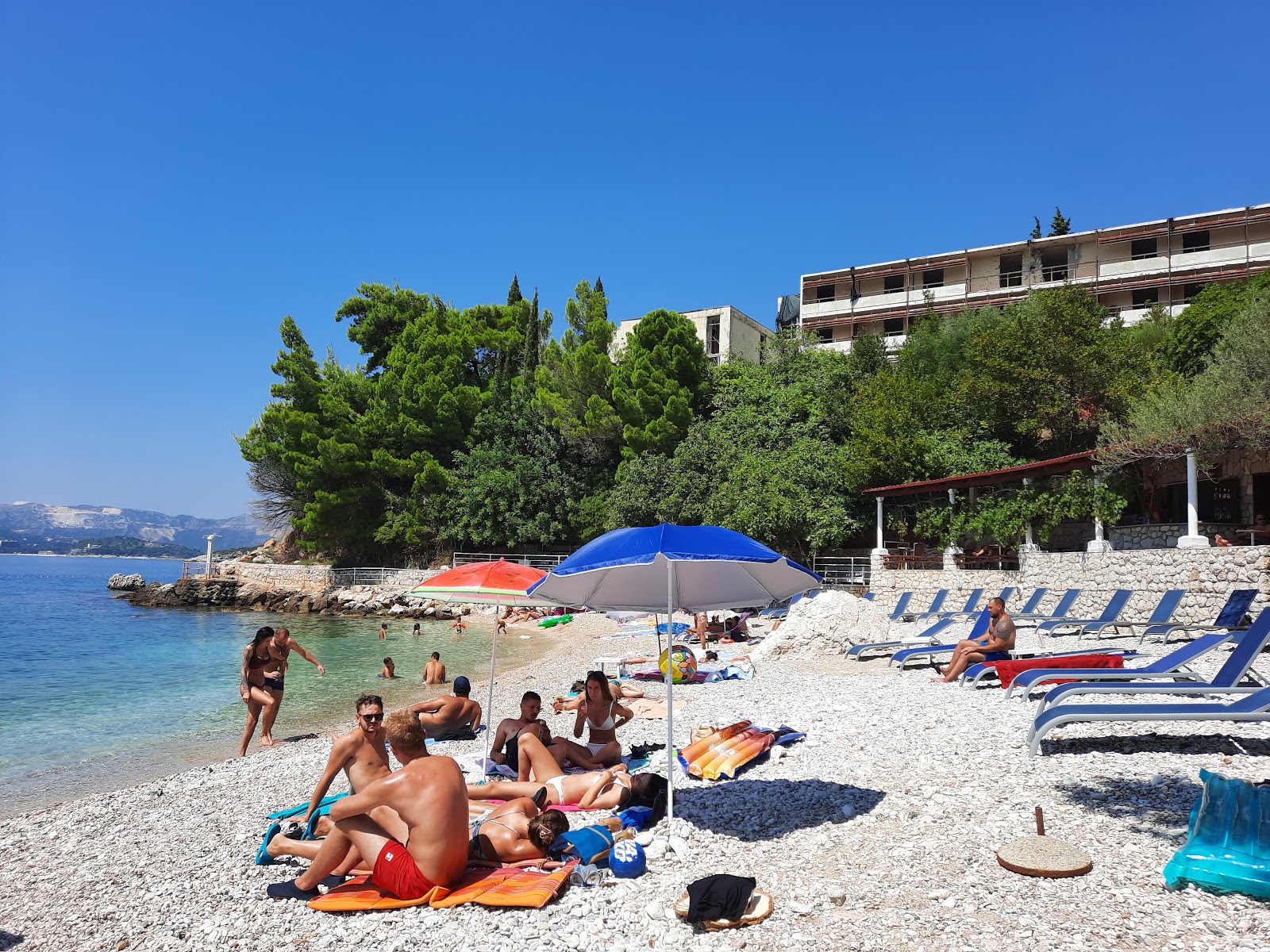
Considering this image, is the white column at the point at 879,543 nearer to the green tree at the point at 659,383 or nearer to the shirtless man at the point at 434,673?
the green tree at the point at 659,383

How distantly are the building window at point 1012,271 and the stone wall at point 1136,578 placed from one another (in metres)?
23.7

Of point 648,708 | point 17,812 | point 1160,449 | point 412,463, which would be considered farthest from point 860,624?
point 412,463

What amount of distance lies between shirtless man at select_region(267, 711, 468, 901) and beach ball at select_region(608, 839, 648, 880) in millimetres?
858

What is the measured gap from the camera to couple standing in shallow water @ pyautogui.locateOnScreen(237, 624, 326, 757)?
31.4 ft

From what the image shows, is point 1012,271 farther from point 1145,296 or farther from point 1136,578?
point 1136,578

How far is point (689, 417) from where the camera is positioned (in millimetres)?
33438

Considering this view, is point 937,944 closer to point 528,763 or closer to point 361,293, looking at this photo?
point 528,763

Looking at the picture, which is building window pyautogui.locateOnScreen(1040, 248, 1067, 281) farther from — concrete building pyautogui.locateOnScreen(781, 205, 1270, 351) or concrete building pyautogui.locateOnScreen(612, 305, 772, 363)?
concrete building pyautogui.locateOnScreen(612, 305, 772, 363)

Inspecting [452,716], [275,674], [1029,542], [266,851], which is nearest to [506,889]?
[266,851]

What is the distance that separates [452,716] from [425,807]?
5168mm

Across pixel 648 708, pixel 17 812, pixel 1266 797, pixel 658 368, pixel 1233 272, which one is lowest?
pixel 17 812

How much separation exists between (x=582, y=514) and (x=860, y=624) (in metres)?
21.2

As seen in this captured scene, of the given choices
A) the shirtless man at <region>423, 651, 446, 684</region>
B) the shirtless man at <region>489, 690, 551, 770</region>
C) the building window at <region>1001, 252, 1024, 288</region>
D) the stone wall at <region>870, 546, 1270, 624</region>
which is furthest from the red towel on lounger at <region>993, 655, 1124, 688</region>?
the building window at <region>1001, 252, 1024, 288</region>

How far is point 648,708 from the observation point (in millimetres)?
10031
